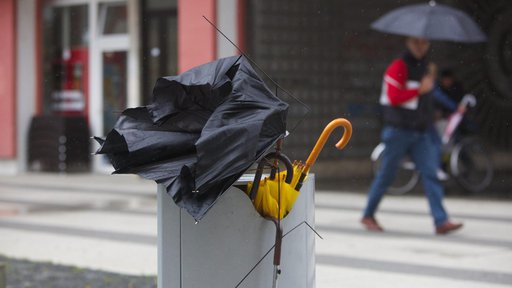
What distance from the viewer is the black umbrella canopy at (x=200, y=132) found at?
12.6ft

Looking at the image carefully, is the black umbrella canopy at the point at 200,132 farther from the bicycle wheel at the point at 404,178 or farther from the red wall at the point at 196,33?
the red wall at the point at 196,33

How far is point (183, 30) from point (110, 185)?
2739mm

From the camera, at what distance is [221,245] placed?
4078 mm

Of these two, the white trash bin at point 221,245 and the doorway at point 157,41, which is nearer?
the white trash bin at point 221,245

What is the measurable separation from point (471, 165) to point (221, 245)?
986 cm

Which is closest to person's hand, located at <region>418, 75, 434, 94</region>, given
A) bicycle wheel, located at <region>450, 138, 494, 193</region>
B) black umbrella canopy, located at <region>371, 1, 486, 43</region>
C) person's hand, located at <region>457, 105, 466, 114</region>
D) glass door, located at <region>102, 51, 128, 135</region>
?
black umbrella canopy, located at <region>371, 1, 486, 43</region>

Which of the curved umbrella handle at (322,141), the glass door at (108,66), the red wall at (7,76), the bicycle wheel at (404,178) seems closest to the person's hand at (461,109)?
the bicycle wheel at (404,178)

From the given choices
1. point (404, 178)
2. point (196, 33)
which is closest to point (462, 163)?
point (404, 178)

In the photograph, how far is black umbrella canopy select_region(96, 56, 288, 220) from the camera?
3.83m

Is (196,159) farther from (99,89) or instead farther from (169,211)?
(99,89)

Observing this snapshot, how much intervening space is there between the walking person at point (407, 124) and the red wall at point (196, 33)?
5690 mm

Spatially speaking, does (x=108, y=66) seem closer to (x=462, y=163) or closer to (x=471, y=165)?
(x=462, y=163)

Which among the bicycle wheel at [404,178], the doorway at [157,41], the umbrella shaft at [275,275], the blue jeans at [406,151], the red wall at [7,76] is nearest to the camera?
A: the umbrella shaft at [275,275]

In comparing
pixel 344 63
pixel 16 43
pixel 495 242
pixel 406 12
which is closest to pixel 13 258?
pixel 495 242
